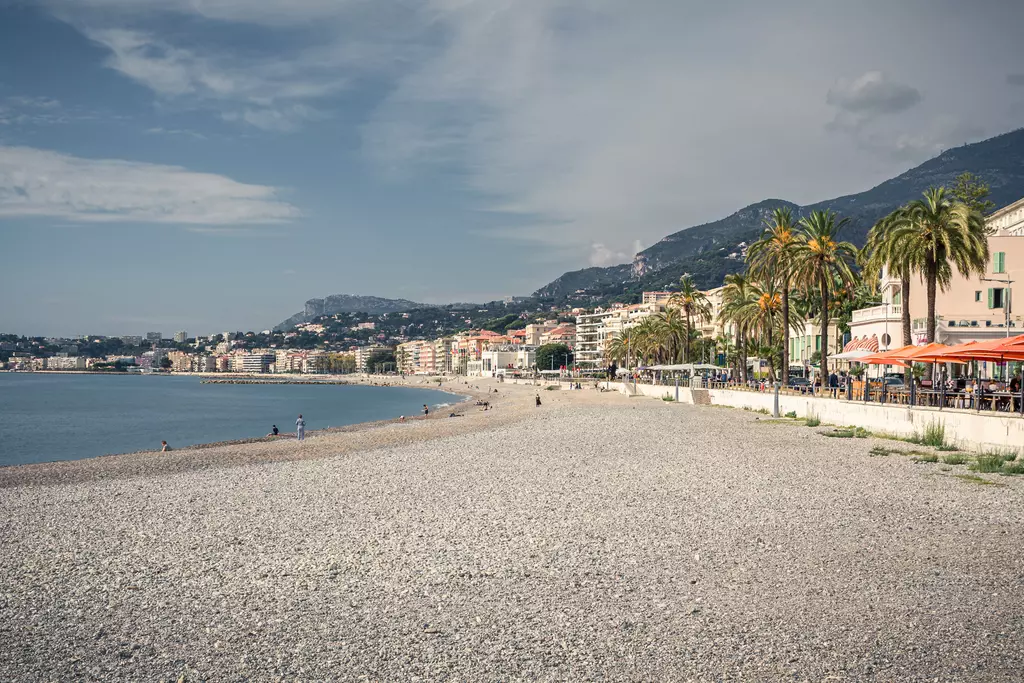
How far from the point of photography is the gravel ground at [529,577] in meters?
8.17

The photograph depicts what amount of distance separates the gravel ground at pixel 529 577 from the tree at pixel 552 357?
172 m

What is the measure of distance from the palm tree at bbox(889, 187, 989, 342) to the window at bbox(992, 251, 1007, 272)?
16.3 metres

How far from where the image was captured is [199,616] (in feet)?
32.2

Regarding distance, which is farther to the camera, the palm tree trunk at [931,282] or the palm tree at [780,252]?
the palm tree at [780,252]

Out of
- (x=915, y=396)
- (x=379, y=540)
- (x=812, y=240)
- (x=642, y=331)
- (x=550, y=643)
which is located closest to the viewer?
(x=550, y=643)

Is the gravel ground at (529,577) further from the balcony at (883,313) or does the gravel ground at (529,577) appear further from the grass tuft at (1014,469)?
the balcony at (883,313)

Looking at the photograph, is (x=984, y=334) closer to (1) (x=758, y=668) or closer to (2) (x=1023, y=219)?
(2) (x=1023, y=219)

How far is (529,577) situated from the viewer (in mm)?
11133

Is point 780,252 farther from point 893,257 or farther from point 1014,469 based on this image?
point 1014,469

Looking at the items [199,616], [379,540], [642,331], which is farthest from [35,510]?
[642,331]

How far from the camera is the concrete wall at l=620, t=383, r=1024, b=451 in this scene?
20.3 metres

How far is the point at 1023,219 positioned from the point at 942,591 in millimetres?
52036

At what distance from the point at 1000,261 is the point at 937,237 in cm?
1894

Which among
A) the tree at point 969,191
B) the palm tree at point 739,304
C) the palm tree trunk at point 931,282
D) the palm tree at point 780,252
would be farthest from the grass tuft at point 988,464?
the palm tree at point 739,304
